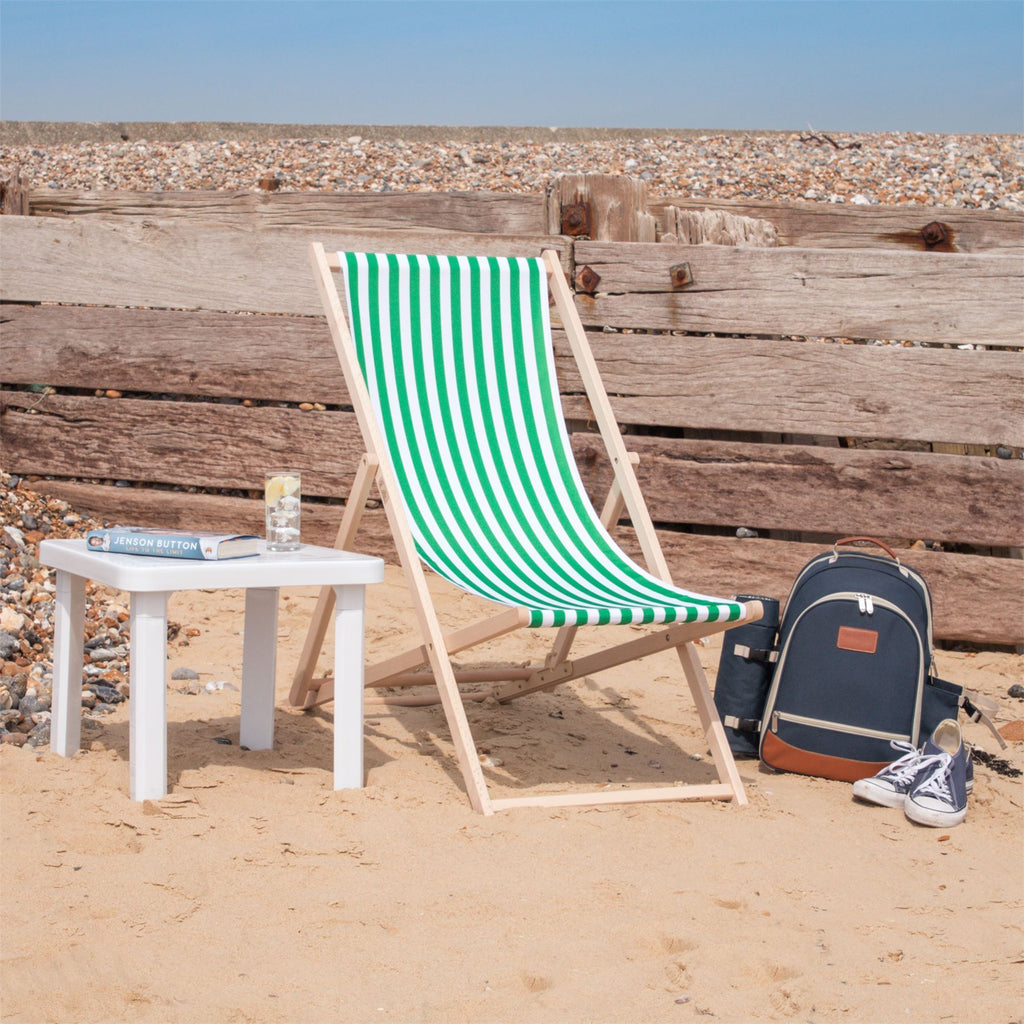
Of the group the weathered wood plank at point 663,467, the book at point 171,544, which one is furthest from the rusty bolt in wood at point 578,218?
the book at point 171,544

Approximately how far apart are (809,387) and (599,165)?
228 inches

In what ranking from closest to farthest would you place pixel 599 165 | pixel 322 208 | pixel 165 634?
pixel 165 634, pixel 322 208, pixel 599 165

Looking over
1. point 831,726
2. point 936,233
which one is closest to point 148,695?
point 831,726

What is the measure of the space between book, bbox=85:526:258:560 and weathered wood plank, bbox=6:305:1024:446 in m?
2.23

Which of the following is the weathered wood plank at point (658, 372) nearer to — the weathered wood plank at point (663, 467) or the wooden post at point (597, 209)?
the weathered wood plank at point (663, 467)

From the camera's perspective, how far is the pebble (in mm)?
8867

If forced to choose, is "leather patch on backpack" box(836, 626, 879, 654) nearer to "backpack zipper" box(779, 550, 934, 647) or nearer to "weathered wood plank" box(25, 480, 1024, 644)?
"backpack zipper" box(779, 550, 934, 647)

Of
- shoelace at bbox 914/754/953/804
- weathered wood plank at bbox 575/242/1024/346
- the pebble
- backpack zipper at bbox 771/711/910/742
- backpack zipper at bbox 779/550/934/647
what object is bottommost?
shoelace at bbox 914/754/953/804

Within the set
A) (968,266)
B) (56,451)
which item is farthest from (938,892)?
(56,451)

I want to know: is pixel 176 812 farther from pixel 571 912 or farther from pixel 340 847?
pixel 571 912

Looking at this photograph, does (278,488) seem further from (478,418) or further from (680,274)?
(680,274)

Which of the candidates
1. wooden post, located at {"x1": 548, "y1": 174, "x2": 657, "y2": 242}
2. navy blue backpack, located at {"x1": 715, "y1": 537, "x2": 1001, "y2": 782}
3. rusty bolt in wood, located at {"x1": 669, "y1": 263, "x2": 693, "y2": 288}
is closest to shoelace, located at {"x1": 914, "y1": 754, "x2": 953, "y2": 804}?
navy blue backpack, located at {"x1": 715, "y1": 537, "x2": 1001, "y2": 782}

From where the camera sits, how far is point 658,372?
483 centimetres

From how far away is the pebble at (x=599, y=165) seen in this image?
887 cm
